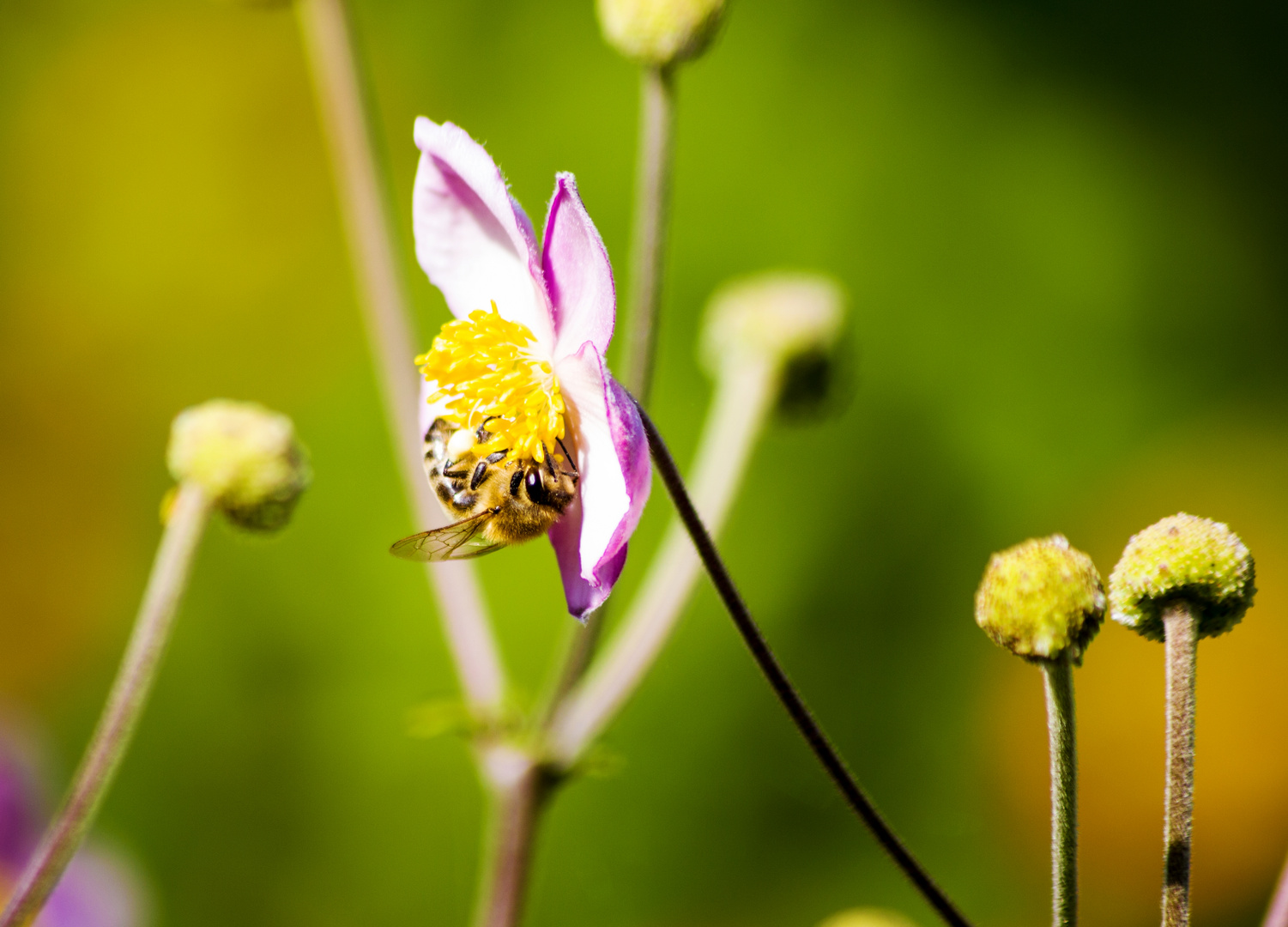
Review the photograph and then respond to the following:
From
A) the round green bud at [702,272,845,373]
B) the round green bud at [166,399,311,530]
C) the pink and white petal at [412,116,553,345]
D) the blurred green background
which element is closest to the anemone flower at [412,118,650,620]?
the pink and white petal at [412,116,553,345]

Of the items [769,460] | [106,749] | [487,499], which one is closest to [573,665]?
[487,499]

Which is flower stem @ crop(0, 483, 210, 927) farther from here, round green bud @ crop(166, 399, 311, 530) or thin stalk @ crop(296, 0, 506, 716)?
thin stalk @ crop(296, 0, 506, 716)

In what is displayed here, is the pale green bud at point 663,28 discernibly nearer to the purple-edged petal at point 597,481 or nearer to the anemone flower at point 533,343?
the anemone flower at point 533,343

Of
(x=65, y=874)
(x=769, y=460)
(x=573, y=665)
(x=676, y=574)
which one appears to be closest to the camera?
(x=573, y=665)

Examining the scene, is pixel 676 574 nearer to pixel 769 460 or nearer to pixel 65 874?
pixel 65 874

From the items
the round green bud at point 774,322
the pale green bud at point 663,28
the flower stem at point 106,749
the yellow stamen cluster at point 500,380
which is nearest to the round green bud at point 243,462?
the flower stem at point 106,749

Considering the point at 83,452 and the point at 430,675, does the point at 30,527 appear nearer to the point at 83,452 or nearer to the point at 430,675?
the point at 83,452

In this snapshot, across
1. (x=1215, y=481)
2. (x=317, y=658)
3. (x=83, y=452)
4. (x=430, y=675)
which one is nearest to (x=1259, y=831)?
(x=1215, y=481)
